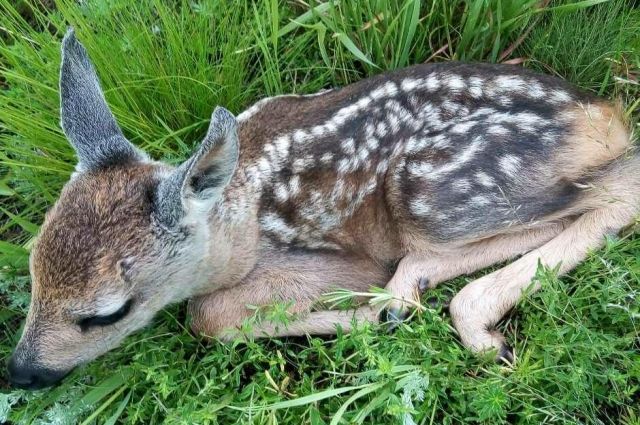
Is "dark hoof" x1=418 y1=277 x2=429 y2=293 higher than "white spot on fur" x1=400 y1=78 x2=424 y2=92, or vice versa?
"white spot on fur" x1=400 y1=78 x2=424 y2=92

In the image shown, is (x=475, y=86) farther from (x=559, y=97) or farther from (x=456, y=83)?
(x=559, y=97)

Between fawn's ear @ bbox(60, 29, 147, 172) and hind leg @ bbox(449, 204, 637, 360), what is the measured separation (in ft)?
5.22

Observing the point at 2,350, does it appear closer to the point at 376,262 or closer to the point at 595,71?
the point at 376,262

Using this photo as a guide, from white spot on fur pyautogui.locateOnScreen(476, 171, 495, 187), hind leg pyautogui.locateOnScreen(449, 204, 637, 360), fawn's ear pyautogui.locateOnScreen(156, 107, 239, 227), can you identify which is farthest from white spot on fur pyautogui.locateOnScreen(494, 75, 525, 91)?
fawn's ear pyautogui.locateOnScreen(156, 107, 239, 227)

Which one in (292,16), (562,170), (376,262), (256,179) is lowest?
(376,262)

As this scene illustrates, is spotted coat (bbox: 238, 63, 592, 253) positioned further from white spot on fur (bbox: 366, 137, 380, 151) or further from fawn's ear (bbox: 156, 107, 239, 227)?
fawn's ear (bbox: 156, 107, 239, 227)

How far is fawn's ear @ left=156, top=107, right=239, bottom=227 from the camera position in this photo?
8.18ft

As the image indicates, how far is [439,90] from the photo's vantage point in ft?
10.9

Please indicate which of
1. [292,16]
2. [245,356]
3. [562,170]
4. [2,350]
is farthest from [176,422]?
[292,16]

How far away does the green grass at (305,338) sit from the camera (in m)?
2.90

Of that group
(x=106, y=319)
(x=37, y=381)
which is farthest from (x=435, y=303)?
(x=37, y=381)

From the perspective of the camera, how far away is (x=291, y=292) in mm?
3377

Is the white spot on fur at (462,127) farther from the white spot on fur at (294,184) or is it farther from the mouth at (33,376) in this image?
the mouth at (33,376)

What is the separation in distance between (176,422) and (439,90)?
1800 millimetres
